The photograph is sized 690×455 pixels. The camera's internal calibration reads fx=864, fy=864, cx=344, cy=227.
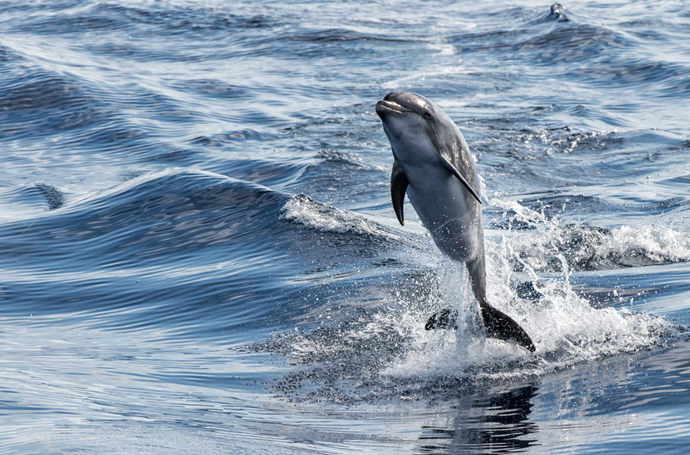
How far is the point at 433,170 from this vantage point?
24.4ft

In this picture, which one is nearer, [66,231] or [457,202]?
[457,202]

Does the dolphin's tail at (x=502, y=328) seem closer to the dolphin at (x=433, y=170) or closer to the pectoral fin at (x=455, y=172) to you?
the dolphin at (x=433, y=170)

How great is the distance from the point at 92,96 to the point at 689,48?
21144mm

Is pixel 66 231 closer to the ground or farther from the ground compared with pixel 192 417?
closer to the ground

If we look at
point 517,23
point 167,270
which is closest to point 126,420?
point 167,270

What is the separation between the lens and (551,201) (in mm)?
16219

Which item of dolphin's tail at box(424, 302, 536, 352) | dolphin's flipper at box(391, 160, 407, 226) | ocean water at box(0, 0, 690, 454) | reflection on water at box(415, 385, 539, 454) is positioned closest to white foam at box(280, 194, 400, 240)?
ocean water at box(0, 0, 690, 454)

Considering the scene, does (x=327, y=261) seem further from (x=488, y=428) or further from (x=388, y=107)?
(x=488, y=428)

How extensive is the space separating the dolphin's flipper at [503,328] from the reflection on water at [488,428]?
27.4 inches

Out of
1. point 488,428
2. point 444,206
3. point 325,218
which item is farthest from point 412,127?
point 325,218

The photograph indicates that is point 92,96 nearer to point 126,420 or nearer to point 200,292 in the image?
point 200,292

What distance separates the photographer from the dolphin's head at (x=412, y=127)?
7316mm

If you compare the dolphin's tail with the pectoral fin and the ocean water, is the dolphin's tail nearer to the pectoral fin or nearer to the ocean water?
the ocean water

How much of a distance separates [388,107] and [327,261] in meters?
5.47
